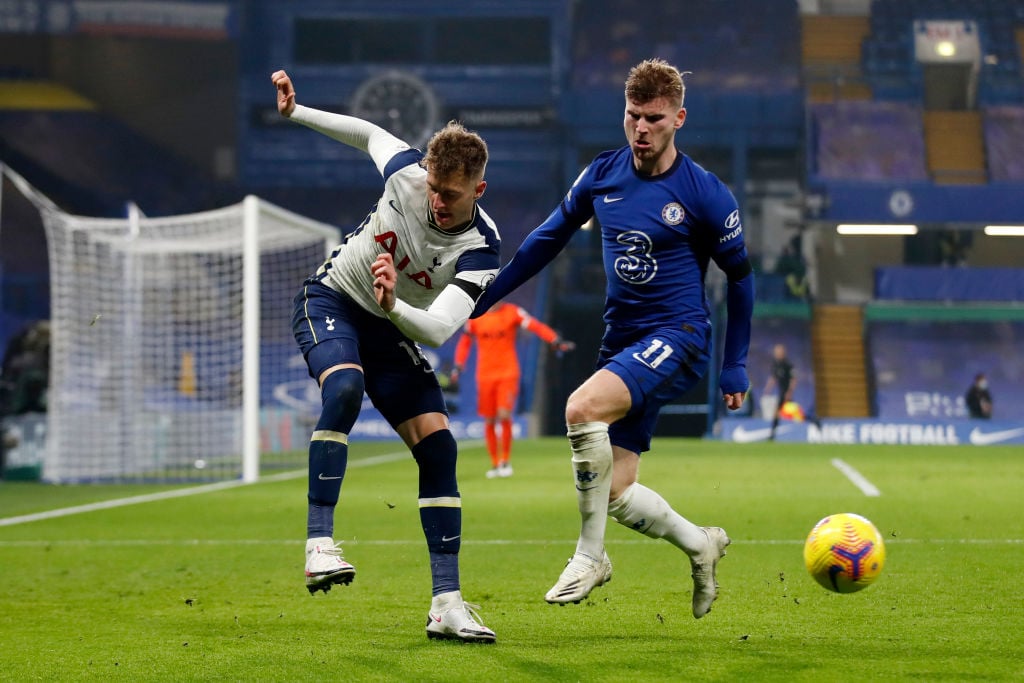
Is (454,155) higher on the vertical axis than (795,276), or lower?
lower

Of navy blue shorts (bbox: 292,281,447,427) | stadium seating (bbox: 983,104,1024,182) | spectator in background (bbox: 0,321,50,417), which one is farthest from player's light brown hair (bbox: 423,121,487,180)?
stadium seating (bbox: 983,104,1024,182)

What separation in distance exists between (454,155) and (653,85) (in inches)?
33.1

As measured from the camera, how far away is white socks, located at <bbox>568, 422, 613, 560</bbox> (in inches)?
209

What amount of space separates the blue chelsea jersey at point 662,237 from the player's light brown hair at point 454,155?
646mm

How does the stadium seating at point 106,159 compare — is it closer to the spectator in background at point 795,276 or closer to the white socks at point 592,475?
the spectator in background at point 795,276

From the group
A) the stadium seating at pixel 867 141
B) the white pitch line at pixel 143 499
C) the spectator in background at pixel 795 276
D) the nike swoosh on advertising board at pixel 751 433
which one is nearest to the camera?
the white pitch line at pixel 143 499

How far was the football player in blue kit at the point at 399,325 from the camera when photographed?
5.17 m

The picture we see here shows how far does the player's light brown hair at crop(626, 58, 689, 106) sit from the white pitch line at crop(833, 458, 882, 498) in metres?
8.33

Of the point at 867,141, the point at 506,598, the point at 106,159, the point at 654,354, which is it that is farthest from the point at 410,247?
the point at 106,159

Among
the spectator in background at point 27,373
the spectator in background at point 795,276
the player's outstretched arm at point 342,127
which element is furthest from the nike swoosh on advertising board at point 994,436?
the player's outstretched arm at point 342,127

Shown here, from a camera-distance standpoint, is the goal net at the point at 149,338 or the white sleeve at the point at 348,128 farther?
the goal net at the point at 149,338

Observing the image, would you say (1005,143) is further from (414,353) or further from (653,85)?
(414,353)

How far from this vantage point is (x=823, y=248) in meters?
34.9

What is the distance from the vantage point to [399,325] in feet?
16.2
